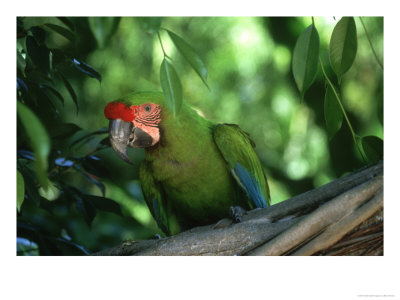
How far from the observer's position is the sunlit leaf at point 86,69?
4.28ft

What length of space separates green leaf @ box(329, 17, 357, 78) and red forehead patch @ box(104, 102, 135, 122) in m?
0.61

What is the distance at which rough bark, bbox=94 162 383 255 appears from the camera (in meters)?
1.12

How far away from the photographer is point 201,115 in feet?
4.89

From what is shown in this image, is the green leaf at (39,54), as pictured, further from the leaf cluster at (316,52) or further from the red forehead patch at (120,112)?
the leaf cluster at (316,52)

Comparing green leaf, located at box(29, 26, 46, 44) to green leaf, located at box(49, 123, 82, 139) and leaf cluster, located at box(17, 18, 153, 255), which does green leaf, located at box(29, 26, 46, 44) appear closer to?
leaf cluster, located at box(17, 18, 153, 255)

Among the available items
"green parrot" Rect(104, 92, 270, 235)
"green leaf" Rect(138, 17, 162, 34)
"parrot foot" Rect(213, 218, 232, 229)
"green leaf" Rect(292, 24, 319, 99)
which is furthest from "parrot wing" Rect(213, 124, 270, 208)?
"green leaf" Rect(138, 17, 162, 34)

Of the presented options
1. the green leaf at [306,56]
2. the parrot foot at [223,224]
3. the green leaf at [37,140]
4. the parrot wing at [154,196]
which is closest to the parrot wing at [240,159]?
the parrot foot at [223,224]

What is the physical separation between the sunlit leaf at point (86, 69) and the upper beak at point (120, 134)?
0.15 metres

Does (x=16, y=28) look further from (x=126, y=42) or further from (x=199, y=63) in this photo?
(x=199, y=63)

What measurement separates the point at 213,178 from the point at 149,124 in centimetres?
28

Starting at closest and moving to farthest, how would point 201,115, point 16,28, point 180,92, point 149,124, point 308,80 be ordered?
point 180,92, point 308,80, point 16,28, point 149,124, point 201,115

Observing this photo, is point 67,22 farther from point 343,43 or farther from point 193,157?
point 343,43
